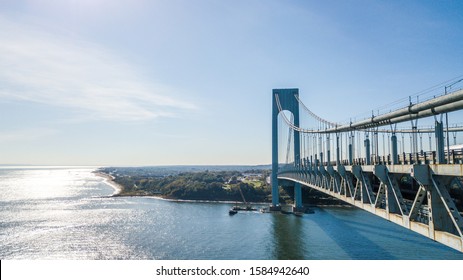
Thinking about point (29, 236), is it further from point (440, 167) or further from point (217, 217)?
point (440, 167)

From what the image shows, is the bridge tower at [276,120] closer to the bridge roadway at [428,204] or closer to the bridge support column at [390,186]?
the bridge roadway at [428,204]

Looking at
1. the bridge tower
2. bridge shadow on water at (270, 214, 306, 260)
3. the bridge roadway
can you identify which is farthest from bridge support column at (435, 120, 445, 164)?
the bridge tower

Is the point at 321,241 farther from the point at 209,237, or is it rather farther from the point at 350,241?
the point at 209,237

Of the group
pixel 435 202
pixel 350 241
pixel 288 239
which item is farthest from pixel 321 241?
pixel 435 202

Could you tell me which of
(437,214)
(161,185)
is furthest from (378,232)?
(161,185)

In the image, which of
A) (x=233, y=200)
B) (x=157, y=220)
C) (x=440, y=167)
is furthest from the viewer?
(x=233, y=200)

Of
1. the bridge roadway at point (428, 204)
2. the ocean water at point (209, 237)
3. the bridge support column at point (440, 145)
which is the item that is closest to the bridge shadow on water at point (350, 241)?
the ocean water at point (209, 237)

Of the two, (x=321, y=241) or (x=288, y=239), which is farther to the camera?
(x=288, y=239)

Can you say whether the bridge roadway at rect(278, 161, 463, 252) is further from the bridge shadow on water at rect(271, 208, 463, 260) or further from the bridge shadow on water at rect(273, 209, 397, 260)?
the bridge shadow on water at rect(271, 208, 463, 260)

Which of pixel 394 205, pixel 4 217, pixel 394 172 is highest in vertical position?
pixel 394 172

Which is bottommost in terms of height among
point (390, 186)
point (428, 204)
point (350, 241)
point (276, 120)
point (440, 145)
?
point (350, 241)
